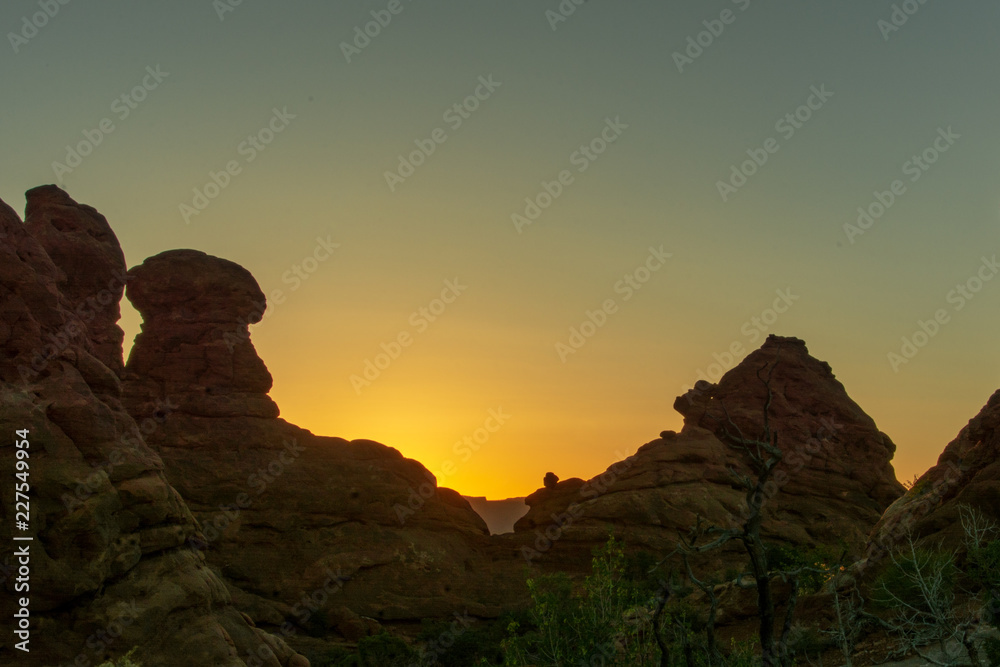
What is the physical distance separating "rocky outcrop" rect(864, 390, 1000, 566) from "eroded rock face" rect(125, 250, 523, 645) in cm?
3931

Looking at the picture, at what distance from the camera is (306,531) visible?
70375 mm

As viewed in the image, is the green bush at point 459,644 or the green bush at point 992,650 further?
the green bush at point 459,644

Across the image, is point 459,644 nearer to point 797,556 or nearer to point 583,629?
point 797,556

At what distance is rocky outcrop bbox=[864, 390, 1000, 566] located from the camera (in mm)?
33906

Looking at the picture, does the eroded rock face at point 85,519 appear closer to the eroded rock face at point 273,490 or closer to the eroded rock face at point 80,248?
the eroded rock face at point 80,248

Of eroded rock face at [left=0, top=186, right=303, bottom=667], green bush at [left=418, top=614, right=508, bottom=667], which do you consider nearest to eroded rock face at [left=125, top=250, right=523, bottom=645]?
green bush at [left=418, top=614, right=508, bottom=667]

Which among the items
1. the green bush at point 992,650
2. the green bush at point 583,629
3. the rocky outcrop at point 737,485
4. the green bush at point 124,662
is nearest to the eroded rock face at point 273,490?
the rocky outcrop at point 737,485

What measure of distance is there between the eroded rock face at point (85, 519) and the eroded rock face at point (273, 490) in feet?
92.7

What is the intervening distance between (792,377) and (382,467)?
154 feet

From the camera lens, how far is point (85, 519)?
3209cm

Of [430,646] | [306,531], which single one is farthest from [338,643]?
[306,531]

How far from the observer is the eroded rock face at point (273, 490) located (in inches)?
2596

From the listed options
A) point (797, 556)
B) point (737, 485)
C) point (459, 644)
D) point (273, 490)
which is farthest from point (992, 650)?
point (273, 490)

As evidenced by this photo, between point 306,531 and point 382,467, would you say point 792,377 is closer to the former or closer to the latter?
point 382,467
